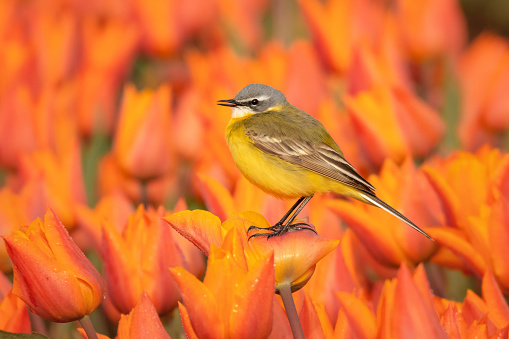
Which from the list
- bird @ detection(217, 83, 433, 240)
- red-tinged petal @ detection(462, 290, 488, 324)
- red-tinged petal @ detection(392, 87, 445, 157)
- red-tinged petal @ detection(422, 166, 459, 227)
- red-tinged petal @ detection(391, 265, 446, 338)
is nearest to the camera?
red-tinged petal @ detection(391, 265, 446, 338)

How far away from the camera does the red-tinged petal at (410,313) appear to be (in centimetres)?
50

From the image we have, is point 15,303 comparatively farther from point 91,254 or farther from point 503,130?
point 503,130

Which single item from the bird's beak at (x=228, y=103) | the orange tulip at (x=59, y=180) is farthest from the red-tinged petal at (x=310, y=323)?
the bird's beak at (x=228, y=103)

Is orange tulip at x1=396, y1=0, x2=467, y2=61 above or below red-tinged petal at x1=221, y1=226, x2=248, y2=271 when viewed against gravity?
above

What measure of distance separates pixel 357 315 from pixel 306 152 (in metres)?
0.42

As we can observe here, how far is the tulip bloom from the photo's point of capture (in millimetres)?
563

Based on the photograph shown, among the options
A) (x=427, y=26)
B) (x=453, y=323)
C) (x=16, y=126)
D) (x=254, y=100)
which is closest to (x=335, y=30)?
(x=427, y=26)

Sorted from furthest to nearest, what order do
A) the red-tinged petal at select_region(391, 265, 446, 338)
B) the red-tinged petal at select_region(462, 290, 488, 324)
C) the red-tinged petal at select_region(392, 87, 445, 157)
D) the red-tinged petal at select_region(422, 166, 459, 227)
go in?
1. the red-tinged petal at select_region(392, 87, 445, 157)
2. the red-tinged petal at select_region(422, 166, 459, 227)
3. the red-tinged petal at select_region(462, 290, 488, 324)
4. the red-tinged petal at select_region(391, 265, 446, 338)

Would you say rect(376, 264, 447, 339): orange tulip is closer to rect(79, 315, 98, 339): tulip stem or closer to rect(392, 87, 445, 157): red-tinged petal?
rect(79, 315, 98, 339): tulip stem

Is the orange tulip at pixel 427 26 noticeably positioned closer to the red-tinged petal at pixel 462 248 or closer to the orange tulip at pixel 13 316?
the red-tinged petal at pixel 462 248

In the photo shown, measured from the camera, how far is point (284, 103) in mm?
1145

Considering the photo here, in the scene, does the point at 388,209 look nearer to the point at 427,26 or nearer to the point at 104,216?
the point at 104,216

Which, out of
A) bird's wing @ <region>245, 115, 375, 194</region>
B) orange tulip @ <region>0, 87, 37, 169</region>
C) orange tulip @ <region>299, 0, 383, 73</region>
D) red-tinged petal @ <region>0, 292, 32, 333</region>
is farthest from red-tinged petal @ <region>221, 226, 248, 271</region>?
orange tulip @ <region>299, 0, 383, 73</region>

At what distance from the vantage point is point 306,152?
0.95 metres
